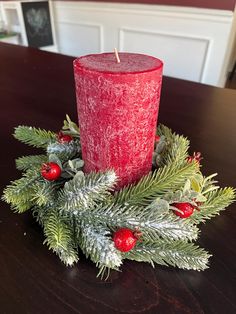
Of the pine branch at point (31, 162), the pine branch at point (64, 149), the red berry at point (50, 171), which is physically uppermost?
the red berry at point (50, 171)

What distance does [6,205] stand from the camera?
399 mm

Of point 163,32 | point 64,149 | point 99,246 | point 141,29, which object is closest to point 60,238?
point 99,246

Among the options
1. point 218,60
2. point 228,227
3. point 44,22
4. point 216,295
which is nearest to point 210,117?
point 228,227

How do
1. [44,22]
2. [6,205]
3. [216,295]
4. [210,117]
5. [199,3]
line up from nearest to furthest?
1. [216,295]
2. [6,205]
3. [210,117]
4. [199,3]
5. [44,22]

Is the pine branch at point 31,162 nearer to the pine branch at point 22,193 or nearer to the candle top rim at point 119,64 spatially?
the pine branch at point 22,193

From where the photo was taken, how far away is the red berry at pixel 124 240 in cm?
29

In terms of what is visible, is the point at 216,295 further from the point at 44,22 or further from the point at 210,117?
the point at 44,22

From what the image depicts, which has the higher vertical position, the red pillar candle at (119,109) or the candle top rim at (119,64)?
the candle top rim at (119,64)

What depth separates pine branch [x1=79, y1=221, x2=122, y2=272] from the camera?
0.95ft

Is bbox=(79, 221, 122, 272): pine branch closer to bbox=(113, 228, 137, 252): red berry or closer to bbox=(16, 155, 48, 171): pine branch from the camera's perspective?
bbox=(113, 228, 137, 252): red berry

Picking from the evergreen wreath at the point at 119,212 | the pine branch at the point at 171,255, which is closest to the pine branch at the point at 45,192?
the evergreen wreath at the point at 119,212

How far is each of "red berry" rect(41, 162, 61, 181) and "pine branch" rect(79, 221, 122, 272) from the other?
74 millimetres

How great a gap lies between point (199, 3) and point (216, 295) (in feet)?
6.34

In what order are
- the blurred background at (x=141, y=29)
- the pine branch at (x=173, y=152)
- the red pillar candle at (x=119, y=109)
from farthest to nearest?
the blurred background at (x=141, y=29), the pine branch at (x=173, y=152), the red pillar candle at (x=119, y=109)
